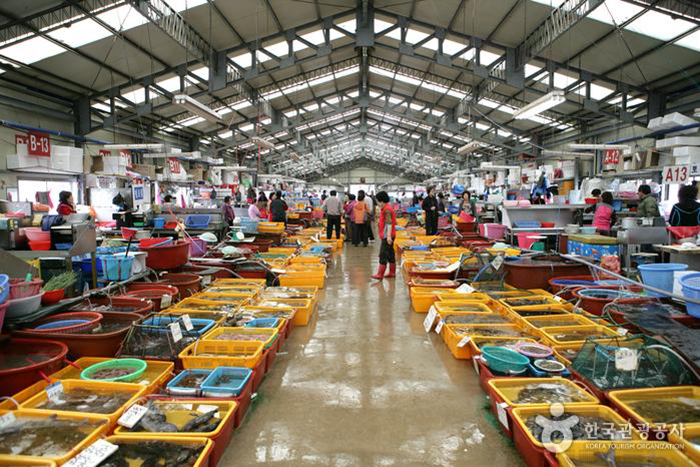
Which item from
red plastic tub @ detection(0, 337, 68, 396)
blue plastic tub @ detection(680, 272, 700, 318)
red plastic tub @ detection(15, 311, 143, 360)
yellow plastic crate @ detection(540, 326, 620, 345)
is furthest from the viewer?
yellow plastic crate @ detection(540, 326, 620, 345)

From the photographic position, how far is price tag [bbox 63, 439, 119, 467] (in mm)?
1663

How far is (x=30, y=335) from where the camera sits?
282cm

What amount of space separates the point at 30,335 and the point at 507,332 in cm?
354

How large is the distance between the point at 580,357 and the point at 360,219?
7.63m

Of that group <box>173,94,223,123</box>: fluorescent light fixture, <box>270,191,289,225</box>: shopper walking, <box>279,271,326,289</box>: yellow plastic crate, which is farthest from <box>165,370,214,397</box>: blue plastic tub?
<box>270,191,289,225</box>: shopper walking

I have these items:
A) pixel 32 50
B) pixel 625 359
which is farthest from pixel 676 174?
pixel 32 50

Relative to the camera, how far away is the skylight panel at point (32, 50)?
25.1 feet

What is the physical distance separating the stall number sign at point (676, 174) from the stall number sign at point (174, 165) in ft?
47.2

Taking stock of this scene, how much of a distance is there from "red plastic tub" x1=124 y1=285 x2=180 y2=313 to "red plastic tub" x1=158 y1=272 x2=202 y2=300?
0.32 meters

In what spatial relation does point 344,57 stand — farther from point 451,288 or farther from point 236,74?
point 451,288

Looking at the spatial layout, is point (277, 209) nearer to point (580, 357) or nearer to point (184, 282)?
point (184, 282)

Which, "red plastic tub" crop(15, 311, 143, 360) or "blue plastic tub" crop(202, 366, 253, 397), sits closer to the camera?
"blue plastic tub" crop(202, 366, 253, 397)

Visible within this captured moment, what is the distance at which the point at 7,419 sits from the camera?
199 centimetres

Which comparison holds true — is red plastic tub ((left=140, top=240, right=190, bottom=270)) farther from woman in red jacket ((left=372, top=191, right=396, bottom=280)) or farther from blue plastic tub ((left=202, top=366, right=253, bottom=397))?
woman in red jacket ((left=372, top=191, right=396, bottom=280))
